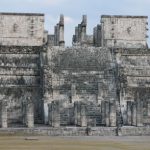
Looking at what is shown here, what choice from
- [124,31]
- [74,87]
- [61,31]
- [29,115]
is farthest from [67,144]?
[124,31]

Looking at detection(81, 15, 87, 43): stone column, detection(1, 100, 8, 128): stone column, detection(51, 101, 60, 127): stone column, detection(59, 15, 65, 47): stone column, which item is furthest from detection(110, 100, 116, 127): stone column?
detection(81, 15, 87, 43): stone column

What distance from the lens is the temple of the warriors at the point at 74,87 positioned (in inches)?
1458

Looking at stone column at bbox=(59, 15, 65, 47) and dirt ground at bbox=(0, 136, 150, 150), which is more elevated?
stone column at bbox=(59, 15, 65, 47)

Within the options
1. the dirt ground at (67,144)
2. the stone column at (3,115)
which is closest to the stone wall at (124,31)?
the stone column at (3,115)

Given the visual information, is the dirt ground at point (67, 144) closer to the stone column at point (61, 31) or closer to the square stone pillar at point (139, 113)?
the square stone pillar at point (139, 113)

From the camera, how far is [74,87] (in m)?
40.2

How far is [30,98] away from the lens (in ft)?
128

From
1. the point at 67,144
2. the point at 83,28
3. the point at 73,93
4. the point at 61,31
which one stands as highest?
the point at 83,28

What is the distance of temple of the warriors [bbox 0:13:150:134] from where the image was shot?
3703cm

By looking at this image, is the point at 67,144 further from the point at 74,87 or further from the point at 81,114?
the point at 74,87

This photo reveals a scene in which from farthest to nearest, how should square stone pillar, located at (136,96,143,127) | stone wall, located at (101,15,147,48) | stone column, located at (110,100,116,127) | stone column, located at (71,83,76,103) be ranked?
stone wall, located at (101,15,147,48) → stone column, located at (71,83,76,103) → stone column, located at (110,100,116,127) → square stone pillar, located at (136,96,143,127)

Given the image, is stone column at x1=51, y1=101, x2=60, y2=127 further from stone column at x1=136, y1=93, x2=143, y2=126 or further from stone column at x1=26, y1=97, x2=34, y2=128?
stone column at x1=136, y1=93, x2=143, y2=126

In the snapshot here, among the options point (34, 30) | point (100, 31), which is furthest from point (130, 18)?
point (34, 30)

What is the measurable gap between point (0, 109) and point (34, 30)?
1454 cm
